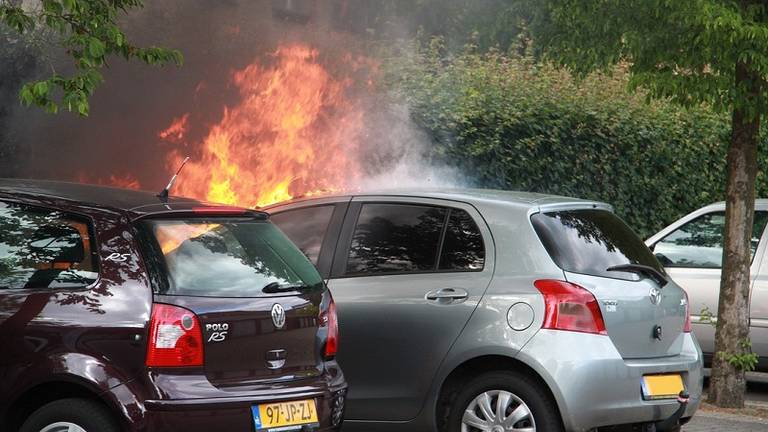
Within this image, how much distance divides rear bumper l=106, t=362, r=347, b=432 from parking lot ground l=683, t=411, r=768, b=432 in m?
4.38

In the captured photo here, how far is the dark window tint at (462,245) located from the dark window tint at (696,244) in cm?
493

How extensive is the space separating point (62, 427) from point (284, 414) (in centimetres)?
101

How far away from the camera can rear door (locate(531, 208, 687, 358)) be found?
7.28 m

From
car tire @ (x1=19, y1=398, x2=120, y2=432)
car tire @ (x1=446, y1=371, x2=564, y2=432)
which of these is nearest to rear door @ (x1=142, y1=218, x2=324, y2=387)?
car tire @ (x1=19, y1=398, x2=120, y2=432)

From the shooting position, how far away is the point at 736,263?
10.4 m

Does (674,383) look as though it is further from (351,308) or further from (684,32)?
(684,32)

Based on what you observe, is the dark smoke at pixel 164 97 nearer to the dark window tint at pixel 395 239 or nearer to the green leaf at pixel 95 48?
the green leaf at pixel 95 48

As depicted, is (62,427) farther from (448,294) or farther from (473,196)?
(473,196)

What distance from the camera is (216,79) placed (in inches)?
629

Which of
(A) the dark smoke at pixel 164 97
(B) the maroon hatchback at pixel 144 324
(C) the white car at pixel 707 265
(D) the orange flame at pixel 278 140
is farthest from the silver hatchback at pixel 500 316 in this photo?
(D) the orange flame at pixel 278 140

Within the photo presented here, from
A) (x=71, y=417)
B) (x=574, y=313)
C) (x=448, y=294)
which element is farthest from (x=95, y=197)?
(x=574, y=313)

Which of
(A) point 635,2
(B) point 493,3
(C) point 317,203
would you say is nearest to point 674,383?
(C) point 317,203

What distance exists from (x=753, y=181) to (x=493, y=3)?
386 centimetres

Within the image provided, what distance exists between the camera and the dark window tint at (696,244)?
12141 millimetres
